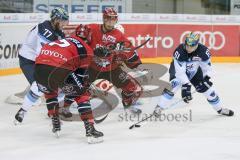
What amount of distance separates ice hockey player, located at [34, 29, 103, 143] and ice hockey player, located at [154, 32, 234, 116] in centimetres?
113

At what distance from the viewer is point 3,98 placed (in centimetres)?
670

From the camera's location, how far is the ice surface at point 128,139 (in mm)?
4035

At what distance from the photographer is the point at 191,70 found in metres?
5.50

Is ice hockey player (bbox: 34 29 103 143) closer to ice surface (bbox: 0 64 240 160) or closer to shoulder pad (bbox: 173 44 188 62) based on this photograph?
ice surface (bbox: 0 64 240 160)

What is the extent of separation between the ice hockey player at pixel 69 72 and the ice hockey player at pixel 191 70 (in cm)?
113

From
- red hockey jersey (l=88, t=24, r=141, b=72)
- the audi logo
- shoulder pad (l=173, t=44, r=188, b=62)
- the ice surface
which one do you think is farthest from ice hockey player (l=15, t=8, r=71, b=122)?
the audi logo

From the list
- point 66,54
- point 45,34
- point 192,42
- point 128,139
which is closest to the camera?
point 66,54

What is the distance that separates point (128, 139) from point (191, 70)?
1272 mm

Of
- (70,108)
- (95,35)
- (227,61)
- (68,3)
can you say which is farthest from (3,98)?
(227,61)

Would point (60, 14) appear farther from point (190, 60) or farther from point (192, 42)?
point (190, 60)

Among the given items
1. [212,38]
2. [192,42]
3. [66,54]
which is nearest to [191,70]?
[192,42]

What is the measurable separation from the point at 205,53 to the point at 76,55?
1533mm

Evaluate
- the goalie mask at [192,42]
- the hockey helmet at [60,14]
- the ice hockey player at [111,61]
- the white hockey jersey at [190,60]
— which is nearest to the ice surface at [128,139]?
the ice hockey player at [111,61]

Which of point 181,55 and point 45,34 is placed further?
point 181,55
